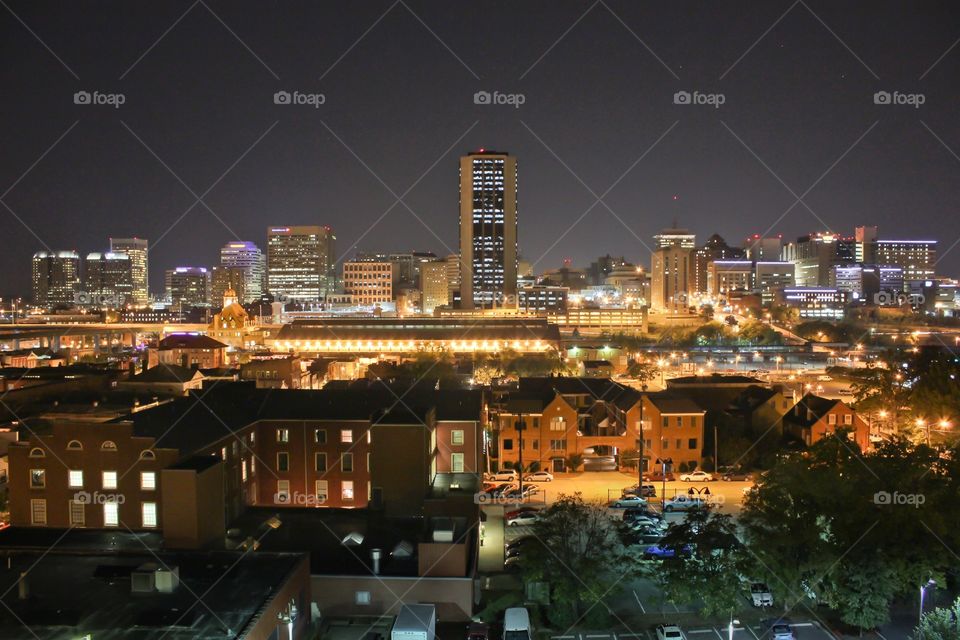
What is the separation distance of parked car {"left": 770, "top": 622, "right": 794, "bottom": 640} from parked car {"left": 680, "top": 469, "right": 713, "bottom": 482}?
594cm

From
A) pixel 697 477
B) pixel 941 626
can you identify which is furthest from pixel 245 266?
pixel 941 626

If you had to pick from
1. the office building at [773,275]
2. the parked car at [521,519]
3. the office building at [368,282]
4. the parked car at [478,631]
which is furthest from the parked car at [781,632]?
the office building at [773,275]

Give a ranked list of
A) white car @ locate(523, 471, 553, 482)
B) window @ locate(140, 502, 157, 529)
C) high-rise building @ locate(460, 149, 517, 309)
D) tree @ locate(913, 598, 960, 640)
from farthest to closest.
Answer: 1. high-rise building @ locate(460, 149, 517, 309)
2. white car @ locate(523, 471, 553, 482)
3. window @ locate(140, 502, 157, 529)
4. tree @ locate(913, 598, 960, 640)

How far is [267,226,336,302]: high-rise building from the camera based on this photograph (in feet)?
306

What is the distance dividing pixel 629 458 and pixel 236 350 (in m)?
26.0

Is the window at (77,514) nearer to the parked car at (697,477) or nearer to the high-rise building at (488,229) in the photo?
the parked car at (697,477)

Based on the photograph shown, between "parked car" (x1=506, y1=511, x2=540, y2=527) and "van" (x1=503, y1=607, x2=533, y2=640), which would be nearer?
"van" (x1=503, y1=607, x2=533, y2=640)

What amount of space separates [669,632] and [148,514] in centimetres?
674

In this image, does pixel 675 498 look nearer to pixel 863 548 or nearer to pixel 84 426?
pixel 863 548

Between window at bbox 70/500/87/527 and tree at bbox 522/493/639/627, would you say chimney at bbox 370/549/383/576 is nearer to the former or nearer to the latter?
tree at bbox 522/493/639/627

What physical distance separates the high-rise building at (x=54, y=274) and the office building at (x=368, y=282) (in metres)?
39.3

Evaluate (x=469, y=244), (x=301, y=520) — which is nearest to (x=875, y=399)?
(x=301, y=520)

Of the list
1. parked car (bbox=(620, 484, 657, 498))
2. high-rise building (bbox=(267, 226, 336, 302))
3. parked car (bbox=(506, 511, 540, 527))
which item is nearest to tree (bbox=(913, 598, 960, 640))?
parked car (bbox=(506, 511, 540, 527))

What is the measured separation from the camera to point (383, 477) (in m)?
10.6
